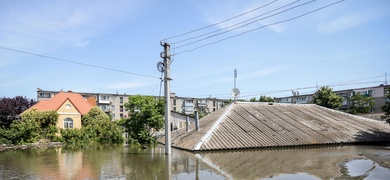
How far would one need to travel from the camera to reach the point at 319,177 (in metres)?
12.1

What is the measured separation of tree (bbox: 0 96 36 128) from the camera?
42469mm

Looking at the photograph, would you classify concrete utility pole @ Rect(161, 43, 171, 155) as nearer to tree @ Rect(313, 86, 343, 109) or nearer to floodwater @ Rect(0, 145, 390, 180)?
floodwater @ Rect(0, 145, 390, 180)

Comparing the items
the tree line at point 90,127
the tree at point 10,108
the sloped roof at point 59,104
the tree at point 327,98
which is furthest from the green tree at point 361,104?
the tree at point 10,108

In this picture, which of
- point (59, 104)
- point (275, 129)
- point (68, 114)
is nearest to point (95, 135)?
point (68, 114)

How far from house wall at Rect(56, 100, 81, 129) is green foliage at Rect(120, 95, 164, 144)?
12095 millimetres

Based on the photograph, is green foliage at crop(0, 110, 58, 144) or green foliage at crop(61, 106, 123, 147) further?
green foliage at crop(61, 106, 123, 147)

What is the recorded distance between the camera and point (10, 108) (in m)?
43.4

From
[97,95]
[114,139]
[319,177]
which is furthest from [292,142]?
[97,95]

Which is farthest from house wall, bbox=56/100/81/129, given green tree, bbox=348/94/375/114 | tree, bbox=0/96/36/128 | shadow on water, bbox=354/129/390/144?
green tree, bbox=348/94/375/114

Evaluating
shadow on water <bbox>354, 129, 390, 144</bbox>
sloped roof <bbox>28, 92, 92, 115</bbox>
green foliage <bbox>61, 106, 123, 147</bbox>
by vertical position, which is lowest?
green foliage <bbox>61, 106, 123, 147</bbox>

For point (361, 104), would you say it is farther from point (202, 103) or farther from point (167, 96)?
point (167, 96)

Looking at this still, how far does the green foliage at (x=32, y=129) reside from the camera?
35000 mm

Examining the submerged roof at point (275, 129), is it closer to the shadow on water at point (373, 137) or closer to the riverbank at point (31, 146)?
the shadow on water at point (373, 137)

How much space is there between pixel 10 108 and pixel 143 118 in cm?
2419
